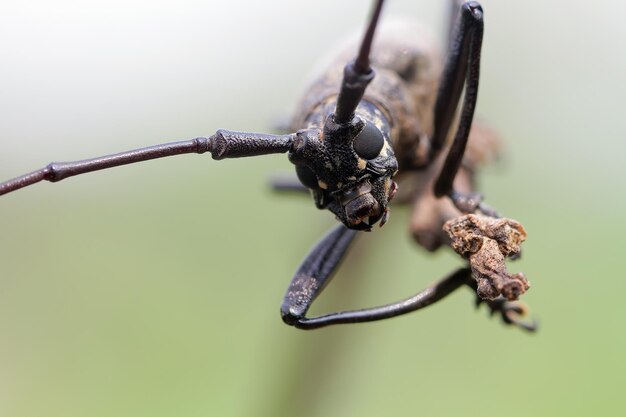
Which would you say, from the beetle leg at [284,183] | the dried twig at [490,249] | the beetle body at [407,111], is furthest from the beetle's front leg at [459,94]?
the beetle leg at [284,183]

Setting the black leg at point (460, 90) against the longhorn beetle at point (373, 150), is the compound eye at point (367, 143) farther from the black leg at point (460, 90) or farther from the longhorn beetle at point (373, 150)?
the black leg at point (460, 90)

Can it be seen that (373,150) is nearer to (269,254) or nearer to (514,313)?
(514,313)

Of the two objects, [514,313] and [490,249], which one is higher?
[490,249]

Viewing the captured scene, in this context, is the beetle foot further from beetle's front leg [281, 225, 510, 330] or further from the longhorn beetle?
beetle's front leg [281, 225, 510, 330]

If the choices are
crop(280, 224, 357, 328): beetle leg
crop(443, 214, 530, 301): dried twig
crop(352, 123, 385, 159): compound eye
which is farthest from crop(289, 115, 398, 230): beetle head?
crop(280, 224, 357, 328): beetle leg

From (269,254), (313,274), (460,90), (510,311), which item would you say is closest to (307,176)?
(313,274)

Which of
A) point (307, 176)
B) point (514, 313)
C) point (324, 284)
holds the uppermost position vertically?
point (307, 176)

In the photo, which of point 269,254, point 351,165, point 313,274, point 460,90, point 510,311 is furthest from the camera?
point 269,254

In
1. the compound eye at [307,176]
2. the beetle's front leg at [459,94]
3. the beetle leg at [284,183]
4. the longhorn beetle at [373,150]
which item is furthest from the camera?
the beetle leg at [284,183]
